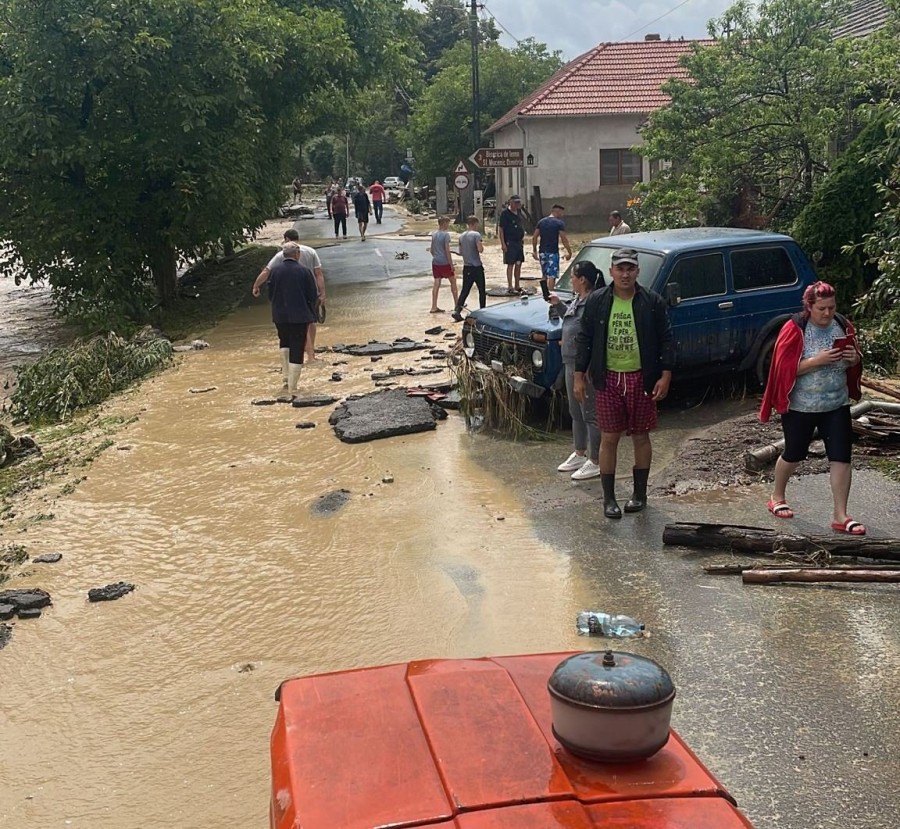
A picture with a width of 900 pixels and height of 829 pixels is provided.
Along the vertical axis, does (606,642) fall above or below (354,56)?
→ below

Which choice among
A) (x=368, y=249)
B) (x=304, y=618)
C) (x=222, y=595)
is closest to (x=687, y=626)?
(x=304, y=618)

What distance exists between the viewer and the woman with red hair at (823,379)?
21.2 feet

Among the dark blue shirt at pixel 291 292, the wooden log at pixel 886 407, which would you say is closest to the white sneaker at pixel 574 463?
the wooden log at pixel 886 407

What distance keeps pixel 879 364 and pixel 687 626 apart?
23.3 feet

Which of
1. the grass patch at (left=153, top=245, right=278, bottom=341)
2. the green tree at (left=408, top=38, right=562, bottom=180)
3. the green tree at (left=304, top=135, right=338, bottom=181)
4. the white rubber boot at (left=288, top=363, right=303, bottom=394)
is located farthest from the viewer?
the green tree at (left=304, top=135, right=338, bottom=181)

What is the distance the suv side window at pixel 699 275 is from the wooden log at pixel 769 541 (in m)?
3.63

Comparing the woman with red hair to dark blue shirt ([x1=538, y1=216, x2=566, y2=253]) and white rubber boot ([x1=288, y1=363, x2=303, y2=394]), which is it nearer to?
white rubber boot ([x1=288, y1=363, x2=303, y2=394])

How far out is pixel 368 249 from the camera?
1163 inches

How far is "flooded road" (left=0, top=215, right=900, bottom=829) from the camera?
4371 mm

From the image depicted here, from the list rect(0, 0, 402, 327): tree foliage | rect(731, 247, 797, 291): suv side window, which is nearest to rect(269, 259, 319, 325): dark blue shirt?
rect(731, 247, 797, 291): suv side window

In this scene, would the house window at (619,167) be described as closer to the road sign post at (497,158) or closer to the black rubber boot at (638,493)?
the road sign post at (497,158)

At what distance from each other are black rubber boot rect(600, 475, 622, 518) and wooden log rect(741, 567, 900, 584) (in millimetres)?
1384

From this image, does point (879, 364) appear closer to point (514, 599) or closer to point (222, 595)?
point (514, 599)

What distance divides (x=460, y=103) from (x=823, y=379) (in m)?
41.0
